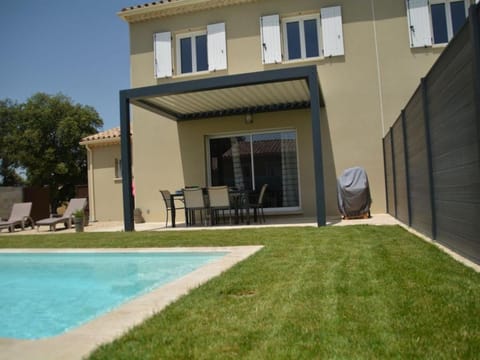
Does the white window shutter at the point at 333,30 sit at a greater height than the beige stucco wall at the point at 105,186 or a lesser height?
greater

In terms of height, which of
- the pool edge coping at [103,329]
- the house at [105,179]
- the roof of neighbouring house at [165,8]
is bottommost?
the pool edge coping at [103,329]

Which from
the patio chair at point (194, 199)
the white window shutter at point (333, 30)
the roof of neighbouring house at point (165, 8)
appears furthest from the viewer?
the roof of neighbouring house at point (165, 8)

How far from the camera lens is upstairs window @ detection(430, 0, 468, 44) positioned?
12.0 meters

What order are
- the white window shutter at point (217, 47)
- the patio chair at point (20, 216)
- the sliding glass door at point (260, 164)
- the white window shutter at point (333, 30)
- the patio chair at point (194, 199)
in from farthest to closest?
1. the patio chair at point (20, 216)
2. the white window shutter at point (217, 47)
3. the sliding glass door at point (260, 164)
4. the white window shutter at point (333, 30)
5. the patio chair at point (194, 199)

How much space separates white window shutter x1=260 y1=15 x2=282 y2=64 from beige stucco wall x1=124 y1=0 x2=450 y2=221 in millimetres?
190

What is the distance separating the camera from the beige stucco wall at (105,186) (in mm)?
16875

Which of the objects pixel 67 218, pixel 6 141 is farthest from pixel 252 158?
pixel 6 141

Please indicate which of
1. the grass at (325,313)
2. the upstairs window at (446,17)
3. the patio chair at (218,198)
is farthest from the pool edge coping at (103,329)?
the upstairs window at (446,17)

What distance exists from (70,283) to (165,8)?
1035 cm

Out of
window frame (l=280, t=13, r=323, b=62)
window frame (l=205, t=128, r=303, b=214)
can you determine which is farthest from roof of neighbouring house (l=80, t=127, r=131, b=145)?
window frame (l=280, t=13, r=323, b=62)

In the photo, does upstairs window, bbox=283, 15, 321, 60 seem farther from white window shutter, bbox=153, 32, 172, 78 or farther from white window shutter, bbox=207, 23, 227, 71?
white window shutter, bbox=153, 32, 172, 78

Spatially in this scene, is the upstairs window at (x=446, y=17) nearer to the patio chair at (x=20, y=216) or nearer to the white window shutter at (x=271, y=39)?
the white window shutter at (x=271, y=39)

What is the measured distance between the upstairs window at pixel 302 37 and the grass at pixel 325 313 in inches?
342

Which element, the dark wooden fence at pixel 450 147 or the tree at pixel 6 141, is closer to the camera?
the dark wooden fence at pixel 450 147
